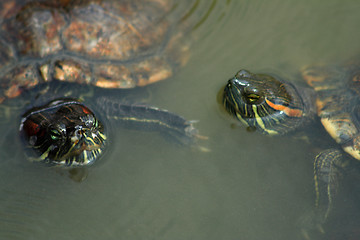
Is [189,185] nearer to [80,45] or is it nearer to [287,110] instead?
[287,110]

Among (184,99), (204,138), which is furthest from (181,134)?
(184,99)

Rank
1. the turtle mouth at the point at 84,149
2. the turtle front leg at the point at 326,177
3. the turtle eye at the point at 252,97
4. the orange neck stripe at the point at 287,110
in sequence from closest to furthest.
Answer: the turtle mouth at the point at 84,149, the turtle front leg at the point at 326,177, the turtle eye at the point at 252,97, the orange neck stripe at the point at 287,110

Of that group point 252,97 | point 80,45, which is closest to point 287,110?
point 252,97

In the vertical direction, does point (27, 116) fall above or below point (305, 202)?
above

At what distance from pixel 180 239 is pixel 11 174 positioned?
161cm

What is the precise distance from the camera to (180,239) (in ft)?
9.15

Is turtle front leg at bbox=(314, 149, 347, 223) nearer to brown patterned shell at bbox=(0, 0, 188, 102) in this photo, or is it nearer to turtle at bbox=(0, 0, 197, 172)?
turtle at bbox=(0, 0, 197, 172)

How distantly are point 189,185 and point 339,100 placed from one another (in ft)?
5.32

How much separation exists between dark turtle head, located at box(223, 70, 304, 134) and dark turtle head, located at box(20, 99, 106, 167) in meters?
1.31

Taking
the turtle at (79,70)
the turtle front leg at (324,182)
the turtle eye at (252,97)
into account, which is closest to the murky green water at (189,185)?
the turtle front leg at (324,182)

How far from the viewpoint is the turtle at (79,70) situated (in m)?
2.99

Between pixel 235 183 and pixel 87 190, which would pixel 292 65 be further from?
pixel 87 190

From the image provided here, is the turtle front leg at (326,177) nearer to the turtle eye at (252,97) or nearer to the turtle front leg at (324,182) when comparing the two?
the turtle front leg at (324,182)

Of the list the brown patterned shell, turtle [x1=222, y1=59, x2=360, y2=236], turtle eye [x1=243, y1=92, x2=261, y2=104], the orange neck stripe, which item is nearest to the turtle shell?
turtle [x1=222, y1=59, x2=360, y2=236]
